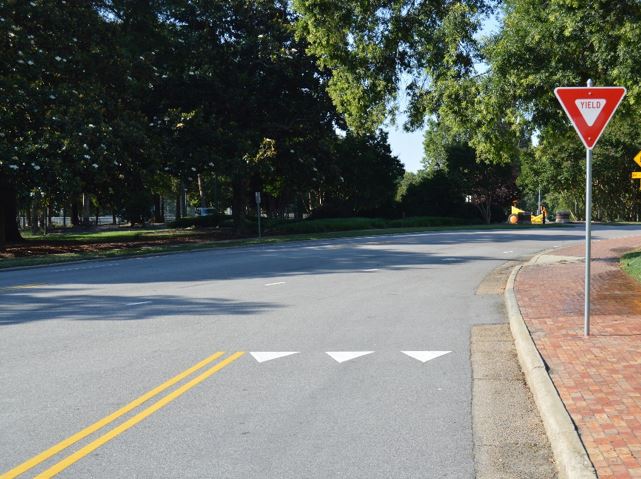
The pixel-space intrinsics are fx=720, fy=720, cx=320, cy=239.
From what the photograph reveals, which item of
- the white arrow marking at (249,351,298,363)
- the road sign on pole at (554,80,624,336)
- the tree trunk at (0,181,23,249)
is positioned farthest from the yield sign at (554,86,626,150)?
the tree trunk at (0,181,23,249)

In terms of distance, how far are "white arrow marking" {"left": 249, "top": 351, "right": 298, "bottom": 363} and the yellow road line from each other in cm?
34

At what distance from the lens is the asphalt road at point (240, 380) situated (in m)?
5.13

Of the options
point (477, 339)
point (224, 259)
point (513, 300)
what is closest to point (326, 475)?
point (477, 339)

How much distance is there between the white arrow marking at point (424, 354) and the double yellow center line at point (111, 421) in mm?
2151

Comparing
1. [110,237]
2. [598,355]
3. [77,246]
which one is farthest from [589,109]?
[110,237]

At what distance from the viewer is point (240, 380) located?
7.43m

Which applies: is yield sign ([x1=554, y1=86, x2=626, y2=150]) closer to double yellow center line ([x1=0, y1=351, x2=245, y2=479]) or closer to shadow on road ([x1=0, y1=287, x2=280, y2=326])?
double yellow center line ([x1=0, y1=351, x2=245, y2=479])

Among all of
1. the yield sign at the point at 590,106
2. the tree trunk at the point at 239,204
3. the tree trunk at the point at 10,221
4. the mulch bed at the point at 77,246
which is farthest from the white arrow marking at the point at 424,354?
the tree trunk at the point at 239,204

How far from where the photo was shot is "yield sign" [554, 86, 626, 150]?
8.57 m

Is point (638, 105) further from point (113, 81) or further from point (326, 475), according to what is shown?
point (113, 81)

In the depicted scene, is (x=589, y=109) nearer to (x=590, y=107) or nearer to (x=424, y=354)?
(x=590, y=107)

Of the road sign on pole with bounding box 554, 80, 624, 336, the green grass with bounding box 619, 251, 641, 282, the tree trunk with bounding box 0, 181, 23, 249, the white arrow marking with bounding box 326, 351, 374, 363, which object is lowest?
the white arrow marking with bounding box 326, 351, 374, 363

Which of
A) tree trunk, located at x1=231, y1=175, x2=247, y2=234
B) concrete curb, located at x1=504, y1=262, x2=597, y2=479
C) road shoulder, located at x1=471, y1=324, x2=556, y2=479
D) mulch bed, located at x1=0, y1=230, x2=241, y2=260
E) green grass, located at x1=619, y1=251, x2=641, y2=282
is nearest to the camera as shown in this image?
concrete curb, located at x1=504, y1=262, x2=597, y2=479

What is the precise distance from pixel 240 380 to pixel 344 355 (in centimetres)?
166
